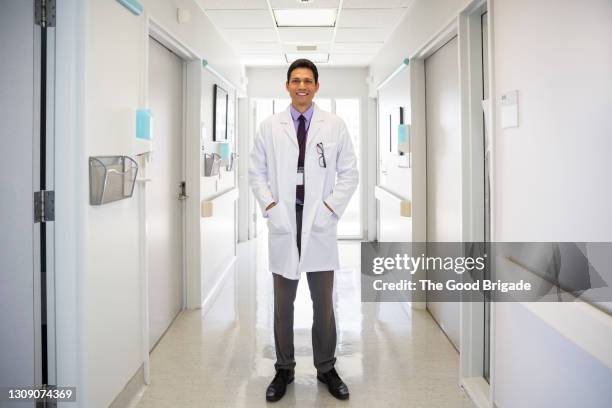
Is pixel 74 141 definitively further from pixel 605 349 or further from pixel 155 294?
pixel 605 349

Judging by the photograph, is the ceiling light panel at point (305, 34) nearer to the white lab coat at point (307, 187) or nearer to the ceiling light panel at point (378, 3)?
the ceiling light panel at point (378, 3)

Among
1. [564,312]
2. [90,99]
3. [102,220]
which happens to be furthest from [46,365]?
[564,312]

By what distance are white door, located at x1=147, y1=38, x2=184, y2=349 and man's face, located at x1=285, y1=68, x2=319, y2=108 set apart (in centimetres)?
98

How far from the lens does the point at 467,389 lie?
2.24 m

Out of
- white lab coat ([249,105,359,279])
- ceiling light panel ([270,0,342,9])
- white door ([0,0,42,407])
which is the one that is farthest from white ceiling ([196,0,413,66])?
white door ([0,0,42,407])

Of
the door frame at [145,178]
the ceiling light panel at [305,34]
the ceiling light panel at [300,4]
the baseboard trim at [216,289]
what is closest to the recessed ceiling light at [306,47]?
the ceiling light panel at [305,34]

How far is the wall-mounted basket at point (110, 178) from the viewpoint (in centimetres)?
176

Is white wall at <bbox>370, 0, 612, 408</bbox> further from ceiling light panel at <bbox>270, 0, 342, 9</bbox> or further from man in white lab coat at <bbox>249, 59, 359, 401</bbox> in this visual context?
ceiling light panel at <bbox>270, 0, 342, 9</bbox>

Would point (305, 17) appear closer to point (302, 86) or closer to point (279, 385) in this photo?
point (302, 86)

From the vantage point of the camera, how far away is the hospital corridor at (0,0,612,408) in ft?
4.69

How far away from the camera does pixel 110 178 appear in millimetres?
1854

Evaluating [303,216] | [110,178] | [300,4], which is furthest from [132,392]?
[300,4]

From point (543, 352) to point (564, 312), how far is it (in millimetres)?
337

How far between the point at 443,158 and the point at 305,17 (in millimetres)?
2006
